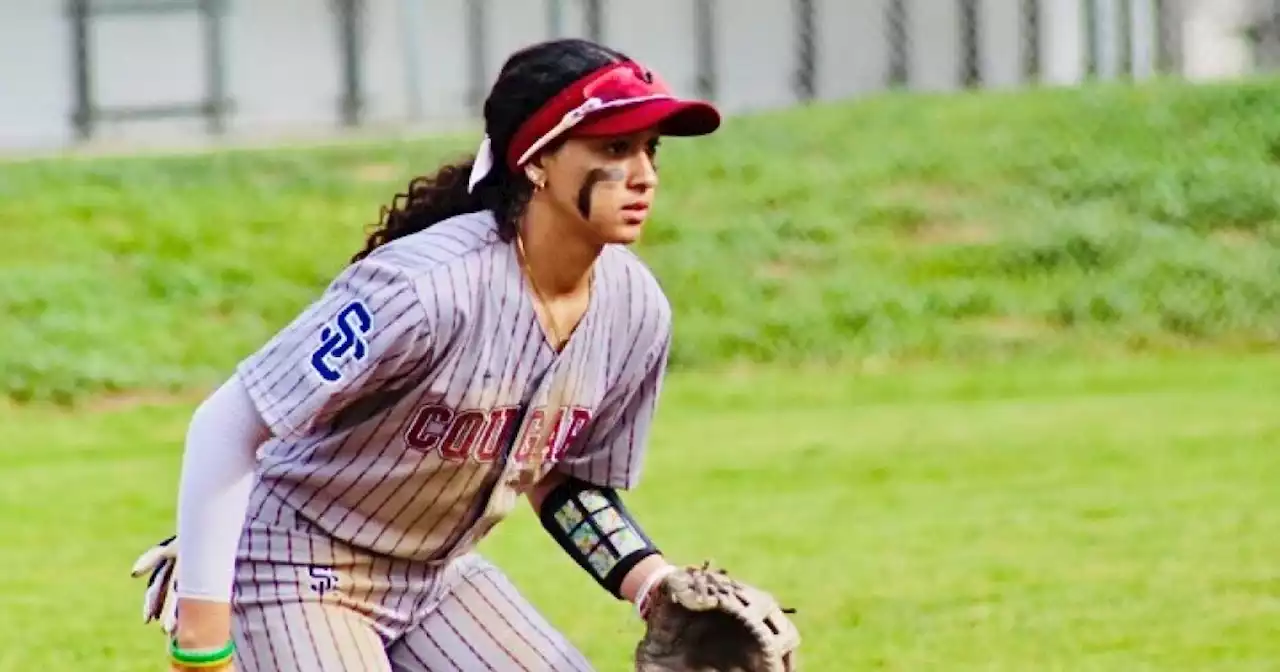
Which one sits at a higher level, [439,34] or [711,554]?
[439,34]

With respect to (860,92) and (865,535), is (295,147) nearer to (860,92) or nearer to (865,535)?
(860,92)

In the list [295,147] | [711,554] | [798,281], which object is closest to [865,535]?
[711,554]

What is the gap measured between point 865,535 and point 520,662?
412 cm

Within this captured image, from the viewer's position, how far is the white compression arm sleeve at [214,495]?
389 centimetres

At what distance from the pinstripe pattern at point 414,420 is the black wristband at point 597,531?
0.41 ft

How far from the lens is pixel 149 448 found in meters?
11.1

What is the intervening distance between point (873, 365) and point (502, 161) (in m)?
9.42

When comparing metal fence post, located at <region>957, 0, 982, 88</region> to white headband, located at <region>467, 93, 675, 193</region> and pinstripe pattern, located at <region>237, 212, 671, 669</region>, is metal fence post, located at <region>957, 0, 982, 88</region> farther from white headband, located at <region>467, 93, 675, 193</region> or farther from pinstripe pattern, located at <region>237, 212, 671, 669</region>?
white headband, located at <region>467, 93, 675, 193</region>

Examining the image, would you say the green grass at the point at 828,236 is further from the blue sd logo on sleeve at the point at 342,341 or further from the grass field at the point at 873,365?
the blue sd logo on sleeve at the point at 342,341

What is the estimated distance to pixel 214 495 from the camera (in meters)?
3.89

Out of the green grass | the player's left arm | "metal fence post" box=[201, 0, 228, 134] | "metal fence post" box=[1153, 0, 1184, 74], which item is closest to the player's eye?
the player's left arm

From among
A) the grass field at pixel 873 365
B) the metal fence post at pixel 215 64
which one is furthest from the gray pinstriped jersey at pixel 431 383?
the metal fence post at pixel 215 64

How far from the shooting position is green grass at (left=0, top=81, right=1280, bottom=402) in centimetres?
1377

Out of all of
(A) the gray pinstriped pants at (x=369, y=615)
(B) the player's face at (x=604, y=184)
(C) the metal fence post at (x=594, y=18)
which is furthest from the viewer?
(C) the metal fence post at (x=594, y=18)
